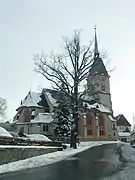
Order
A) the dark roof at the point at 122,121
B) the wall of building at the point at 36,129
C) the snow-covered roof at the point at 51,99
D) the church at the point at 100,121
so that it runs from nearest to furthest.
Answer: the wall of building at the point at 36,129 < the snow-covered roof at the point at 51,99 < the church at the point at 100,121 < the dark roof at the point at 122,121

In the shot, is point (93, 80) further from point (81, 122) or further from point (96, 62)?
point (81, 122)

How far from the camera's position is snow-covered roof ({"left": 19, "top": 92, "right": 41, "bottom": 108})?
69812mm

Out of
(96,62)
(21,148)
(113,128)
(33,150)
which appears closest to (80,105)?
(96,62)

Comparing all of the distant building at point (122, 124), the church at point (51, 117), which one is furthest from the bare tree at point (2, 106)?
the distant building at point (122, 124)

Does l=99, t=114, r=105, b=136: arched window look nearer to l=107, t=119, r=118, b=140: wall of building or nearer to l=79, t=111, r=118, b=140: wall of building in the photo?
l=79, t=111, r=118, b=140: wall of building

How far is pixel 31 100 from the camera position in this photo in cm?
7138

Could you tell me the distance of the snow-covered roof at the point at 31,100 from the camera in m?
69.8

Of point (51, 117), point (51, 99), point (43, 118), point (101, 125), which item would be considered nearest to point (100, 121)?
point (101, 125)

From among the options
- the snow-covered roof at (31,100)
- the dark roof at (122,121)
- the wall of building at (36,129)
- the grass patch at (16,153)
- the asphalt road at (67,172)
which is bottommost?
the asphalt road at (67,172)

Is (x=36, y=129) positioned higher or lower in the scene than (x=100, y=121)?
lower

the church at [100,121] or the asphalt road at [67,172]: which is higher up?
the church at [100,121]

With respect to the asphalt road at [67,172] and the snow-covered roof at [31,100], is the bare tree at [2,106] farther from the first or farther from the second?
the asphalt road at [67,172]

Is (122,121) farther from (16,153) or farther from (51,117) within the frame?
(16,153)

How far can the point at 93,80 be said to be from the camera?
109ft
